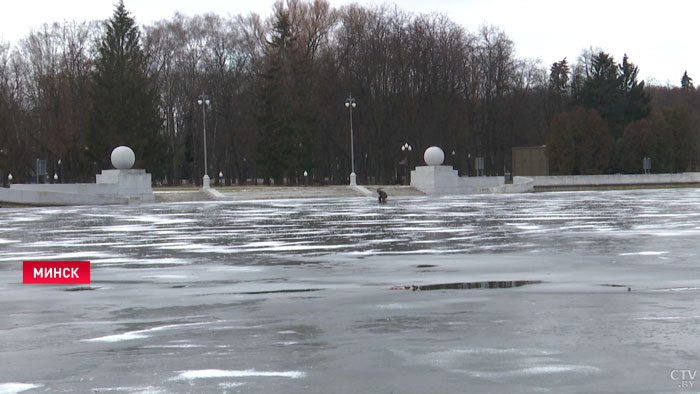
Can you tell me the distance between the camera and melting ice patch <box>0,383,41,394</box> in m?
7.34

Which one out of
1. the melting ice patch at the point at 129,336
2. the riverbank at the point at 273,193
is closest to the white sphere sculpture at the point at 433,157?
the riverbank at the point at 273,193

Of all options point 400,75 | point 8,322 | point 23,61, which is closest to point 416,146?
point 400,75

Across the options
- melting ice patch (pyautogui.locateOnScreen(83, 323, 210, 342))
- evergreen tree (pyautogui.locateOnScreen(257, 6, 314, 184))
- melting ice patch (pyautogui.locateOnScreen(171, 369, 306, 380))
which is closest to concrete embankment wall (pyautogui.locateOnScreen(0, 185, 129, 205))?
evergreen tree (pyautogui.locateOnScreen(257, 6, 314, 184))

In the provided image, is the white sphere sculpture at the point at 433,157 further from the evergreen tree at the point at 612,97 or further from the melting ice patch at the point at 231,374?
the melting ice patch at the point at 231,374

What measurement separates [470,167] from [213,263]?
312ft

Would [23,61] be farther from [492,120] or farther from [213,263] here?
[213,263]

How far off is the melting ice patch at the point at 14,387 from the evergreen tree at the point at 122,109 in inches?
3104

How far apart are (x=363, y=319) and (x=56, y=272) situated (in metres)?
8.55

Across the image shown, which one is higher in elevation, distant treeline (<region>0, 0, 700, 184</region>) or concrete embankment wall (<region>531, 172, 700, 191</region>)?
distant treeline (<region>0, 0, 700, 184</region>)

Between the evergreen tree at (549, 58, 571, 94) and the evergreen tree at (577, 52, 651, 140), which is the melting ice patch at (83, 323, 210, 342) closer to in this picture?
the evergreen tree at (577, 52, 651, 140)

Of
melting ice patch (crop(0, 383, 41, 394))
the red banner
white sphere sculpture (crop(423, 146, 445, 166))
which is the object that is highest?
white sphere sculpture (crop(423, 146, 445, 166))

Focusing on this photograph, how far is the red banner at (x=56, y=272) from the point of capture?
15.9 m

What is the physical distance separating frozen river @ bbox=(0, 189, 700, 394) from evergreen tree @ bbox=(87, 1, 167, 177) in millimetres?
63956

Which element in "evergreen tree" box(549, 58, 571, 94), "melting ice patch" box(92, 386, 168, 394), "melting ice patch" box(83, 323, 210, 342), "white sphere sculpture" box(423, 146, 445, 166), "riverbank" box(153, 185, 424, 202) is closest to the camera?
"melting ice patch" box(92, 386, 168, 394)
